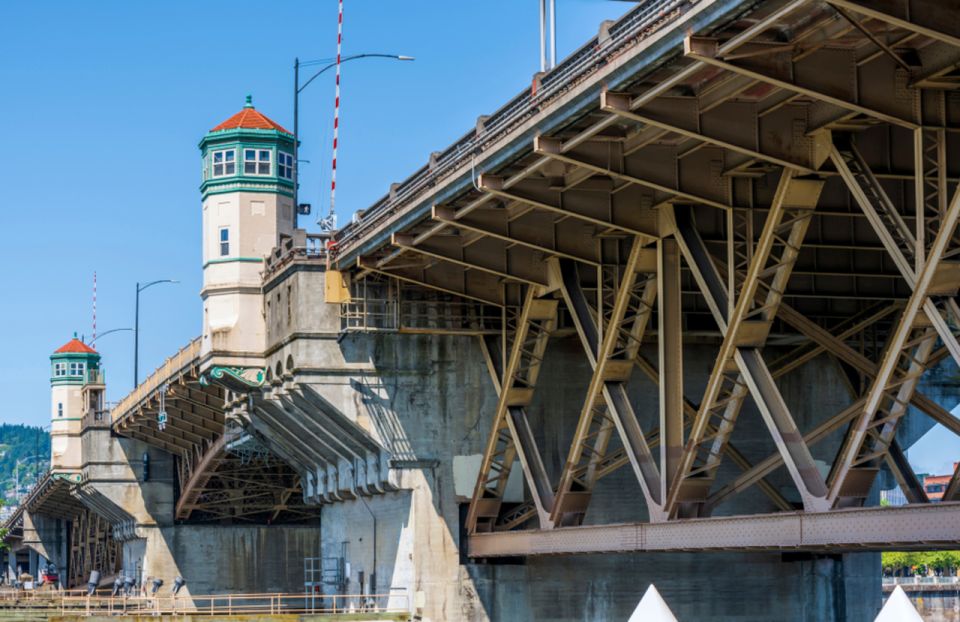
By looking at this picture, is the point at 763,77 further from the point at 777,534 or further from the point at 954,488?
the point at 954,488

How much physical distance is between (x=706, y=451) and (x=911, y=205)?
43.7ft

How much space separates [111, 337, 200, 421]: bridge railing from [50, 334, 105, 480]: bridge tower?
916cm

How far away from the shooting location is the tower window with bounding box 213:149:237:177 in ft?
192

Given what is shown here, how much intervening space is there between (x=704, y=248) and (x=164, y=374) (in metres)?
47.9

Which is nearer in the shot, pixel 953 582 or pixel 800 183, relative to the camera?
pixel 800 183

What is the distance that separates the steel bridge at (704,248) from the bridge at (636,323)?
78mm

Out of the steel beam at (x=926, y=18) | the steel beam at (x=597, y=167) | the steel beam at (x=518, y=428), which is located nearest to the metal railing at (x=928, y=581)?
the steel beam at (x=518, y=428)

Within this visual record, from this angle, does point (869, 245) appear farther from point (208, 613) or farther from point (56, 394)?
point (56, 394)

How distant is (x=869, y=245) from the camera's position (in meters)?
44.3

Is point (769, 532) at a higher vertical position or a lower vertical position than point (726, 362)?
lower

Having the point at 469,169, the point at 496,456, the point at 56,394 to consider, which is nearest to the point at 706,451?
the point at 496,456

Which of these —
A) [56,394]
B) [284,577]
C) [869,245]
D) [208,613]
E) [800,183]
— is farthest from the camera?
[56,394]

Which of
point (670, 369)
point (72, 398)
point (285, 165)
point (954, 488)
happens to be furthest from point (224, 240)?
point (72, 398)

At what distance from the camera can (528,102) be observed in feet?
132
